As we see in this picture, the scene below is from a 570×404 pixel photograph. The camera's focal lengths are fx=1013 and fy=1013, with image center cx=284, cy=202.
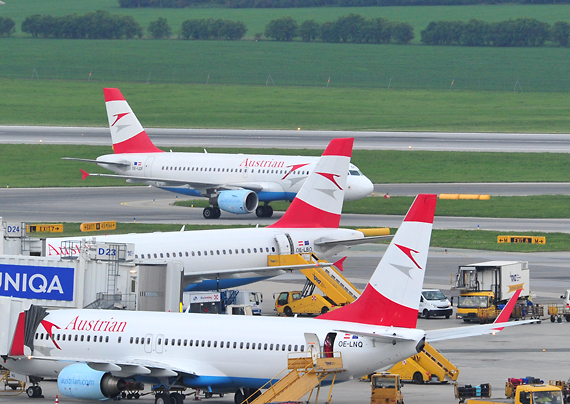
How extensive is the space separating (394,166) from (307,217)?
226ft

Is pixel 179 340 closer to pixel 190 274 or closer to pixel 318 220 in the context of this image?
pixel 190 274

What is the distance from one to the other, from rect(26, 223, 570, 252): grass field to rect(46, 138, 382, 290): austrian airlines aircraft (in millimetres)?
21449

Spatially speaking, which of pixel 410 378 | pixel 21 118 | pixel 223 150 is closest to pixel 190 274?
pixel 410 378

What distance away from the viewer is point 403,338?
1234 inches

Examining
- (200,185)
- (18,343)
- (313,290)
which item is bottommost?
(18,343)

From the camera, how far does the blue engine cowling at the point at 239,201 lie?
83.5 m

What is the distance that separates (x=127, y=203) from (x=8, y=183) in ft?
69.7

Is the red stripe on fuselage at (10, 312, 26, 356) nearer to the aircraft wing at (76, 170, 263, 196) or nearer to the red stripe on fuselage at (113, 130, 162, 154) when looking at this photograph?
the aircraft wing at (76, 170, 263, 196)

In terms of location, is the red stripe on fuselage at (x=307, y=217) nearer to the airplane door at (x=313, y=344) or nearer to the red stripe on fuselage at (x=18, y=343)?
the red stripe on fuselage at (x=18, y=343)

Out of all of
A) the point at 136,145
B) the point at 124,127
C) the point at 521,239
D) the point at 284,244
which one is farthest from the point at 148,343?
the point at 124,127

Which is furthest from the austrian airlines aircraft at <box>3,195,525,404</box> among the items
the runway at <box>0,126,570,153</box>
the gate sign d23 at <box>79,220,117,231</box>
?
the runway at <box>0,126,570,153</box>

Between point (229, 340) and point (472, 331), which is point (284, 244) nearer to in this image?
point (229, 340)

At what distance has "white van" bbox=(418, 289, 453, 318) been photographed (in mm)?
56344

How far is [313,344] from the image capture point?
3212 cm
